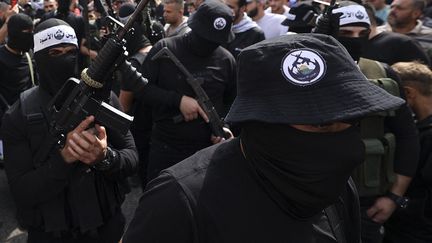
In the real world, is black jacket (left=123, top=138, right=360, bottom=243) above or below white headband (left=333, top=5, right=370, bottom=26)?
above

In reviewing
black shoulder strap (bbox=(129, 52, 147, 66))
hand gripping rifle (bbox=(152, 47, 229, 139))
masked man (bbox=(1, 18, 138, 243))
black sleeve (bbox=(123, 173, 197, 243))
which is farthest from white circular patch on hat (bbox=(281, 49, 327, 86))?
black shoulder strap (bbox=(129, 52, 147, 66))

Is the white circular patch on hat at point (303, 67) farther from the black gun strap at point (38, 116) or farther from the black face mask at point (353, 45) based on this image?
the black face mask at point (353, 45)

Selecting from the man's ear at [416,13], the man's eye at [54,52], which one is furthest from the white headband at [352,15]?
the man's ear at [416,13]

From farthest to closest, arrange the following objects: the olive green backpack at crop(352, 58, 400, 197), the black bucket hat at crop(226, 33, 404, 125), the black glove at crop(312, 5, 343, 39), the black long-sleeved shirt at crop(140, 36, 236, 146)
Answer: the black long-sleeved shirt at crop(140, 36, 236, 146), the black glove at crop(312, 5, 343, 39), the olive green backpack at crop(352, 58, 400, 197), the black bucket hat at crop(226, 33, 404, 125)

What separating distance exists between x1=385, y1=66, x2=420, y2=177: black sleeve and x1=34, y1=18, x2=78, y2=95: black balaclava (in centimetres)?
169

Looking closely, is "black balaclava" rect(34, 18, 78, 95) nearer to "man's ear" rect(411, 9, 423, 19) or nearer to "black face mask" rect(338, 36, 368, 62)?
"black face mask" rect(338, 36, 368, 62)

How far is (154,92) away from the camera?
9.62ft

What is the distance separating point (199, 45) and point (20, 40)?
6.95ft

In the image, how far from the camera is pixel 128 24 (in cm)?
182

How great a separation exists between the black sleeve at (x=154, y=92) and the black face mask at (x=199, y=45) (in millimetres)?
207

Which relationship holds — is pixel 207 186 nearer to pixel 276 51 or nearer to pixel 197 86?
pixel 276 51

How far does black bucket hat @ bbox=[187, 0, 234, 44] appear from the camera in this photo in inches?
114

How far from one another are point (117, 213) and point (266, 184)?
127cm

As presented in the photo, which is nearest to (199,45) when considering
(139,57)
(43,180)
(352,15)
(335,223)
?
(139,57)
